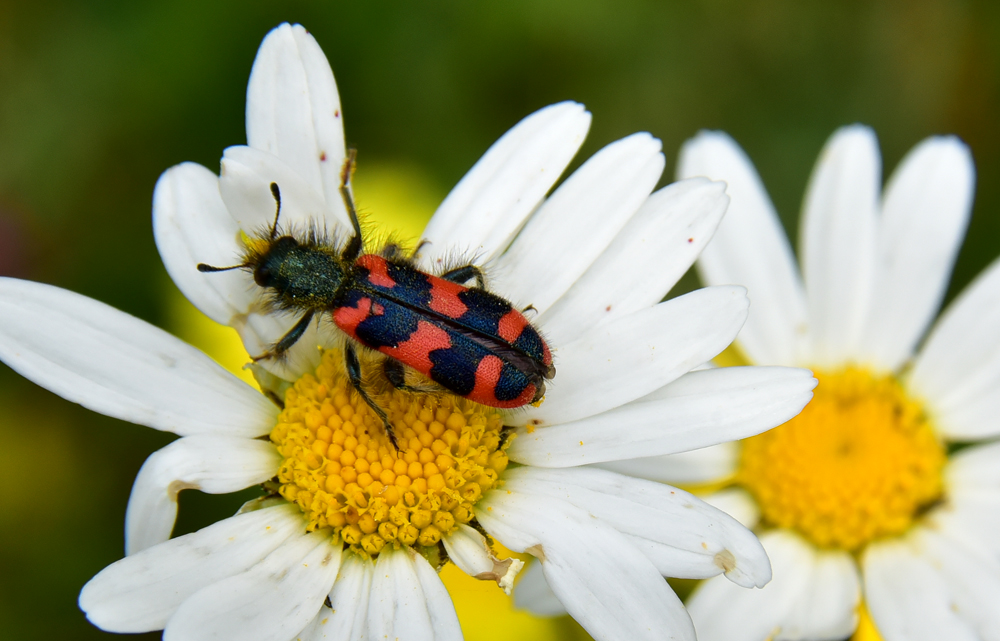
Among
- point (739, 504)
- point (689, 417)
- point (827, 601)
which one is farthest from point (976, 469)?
point (689, 417)

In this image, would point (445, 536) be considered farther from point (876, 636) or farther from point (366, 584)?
point (876, 636)

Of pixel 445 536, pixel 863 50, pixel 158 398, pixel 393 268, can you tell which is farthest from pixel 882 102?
pixel 158 398

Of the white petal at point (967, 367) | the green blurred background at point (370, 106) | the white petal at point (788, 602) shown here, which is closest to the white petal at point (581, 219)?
the white petal at point (788, 602)

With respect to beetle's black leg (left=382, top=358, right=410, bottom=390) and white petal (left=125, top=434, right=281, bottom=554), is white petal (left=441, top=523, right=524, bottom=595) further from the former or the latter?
white petal (left=125, top=434, right=281, bottom=554)

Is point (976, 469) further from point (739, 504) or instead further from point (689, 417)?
point (689, 417)

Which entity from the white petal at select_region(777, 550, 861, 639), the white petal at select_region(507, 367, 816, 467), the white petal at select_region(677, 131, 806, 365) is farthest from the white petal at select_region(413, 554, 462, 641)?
the white petal at select_region(677, 131, 806, 365)

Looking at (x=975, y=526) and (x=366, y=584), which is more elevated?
(x=366, y=584)

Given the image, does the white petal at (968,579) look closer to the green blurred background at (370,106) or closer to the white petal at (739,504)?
the white petal at (739,504)
